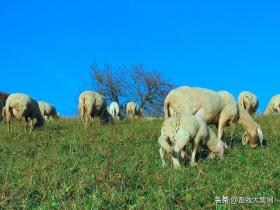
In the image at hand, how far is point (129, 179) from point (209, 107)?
663 cm

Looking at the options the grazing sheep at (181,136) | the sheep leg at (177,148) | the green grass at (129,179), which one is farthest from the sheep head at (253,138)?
the sheep leg at (177,148)

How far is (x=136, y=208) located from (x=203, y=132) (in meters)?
Answer: 4.66

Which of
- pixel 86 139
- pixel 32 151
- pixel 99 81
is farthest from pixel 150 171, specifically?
pixel 99 81

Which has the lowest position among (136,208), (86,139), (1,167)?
(136,208)

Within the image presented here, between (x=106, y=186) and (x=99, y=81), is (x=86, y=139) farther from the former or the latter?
(x=99, y=81)

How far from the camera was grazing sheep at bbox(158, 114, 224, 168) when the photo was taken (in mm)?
10430

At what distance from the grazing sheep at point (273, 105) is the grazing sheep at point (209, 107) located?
2119cm

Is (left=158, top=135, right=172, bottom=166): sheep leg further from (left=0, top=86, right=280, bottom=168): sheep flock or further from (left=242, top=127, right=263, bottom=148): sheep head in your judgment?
(left=242, top=127, right=263, bottom=148): sheep head

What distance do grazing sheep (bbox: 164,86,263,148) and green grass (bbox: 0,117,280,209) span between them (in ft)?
6.23

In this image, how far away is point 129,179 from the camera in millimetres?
8523

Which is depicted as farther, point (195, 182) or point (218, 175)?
point (218, 175)

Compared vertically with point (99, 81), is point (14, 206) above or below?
below

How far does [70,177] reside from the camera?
8.70 metres

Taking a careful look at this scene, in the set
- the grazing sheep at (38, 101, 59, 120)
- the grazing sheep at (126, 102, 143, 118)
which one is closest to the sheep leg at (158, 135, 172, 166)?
the grazing sheep at (38, 101, 59, 120)
